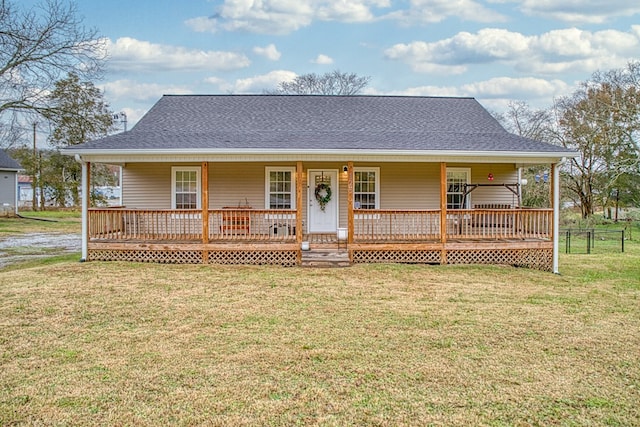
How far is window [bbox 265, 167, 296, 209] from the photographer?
13.4 metres

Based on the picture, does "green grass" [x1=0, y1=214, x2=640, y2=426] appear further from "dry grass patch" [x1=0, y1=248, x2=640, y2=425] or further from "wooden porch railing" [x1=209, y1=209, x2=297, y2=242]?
"wooden porch railing" [x1=209, y1=209, x2=297, y2=242]

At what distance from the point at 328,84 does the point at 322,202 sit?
2521 centimetres

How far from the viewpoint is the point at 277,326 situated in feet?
20.3

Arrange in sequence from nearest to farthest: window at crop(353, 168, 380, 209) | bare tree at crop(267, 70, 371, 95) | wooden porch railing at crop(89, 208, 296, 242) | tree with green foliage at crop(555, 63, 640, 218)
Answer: wooden porch railing at crop(89, 208, 296, 242)
window at crop(353, 168, 380, 209)
tree with green foliage at crop(555, 63, 640, 218)
bare tree at crop(267, 70, 371, 95)

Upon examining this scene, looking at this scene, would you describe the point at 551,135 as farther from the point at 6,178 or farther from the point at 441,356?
the point at 6,178

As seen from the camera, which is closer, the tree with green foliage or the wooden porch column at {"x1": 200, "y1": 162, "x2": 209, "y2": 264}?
the wooden porch column at {"x1": 200, "y1": 162, "x2": 209, "y2": 264}

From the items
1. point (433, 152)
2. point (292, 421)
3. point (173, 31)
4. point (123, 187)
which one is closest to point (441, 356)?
point (292, 421)

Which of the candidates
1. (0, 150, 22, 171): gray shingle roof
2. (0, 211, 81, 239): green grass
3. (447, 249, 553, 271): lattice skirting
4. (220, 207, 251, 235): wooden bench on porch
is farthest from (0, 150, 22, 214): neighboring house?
(447, 249, 553, 271): lattice skirting

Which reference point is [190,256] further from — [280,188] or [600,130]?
[600,130]

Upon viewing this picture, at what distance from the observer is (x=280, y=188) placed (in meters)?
13.4

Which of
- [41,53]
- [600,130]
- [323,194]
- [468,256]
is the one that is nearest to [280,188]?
[323,194]

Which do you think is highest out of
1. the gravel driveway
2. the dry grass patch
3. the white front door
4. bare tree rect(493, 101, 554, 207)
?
bare tree rect(493, 101, 554, 207)

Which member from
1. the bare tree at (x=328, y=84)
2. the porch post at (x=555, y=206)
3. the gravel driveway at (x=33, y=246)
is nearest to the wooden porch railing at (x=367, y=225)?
the porch post at (x=555, y=206)

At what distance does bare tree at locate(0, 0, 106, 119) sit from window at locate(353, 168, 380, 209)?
1166 centimetres
